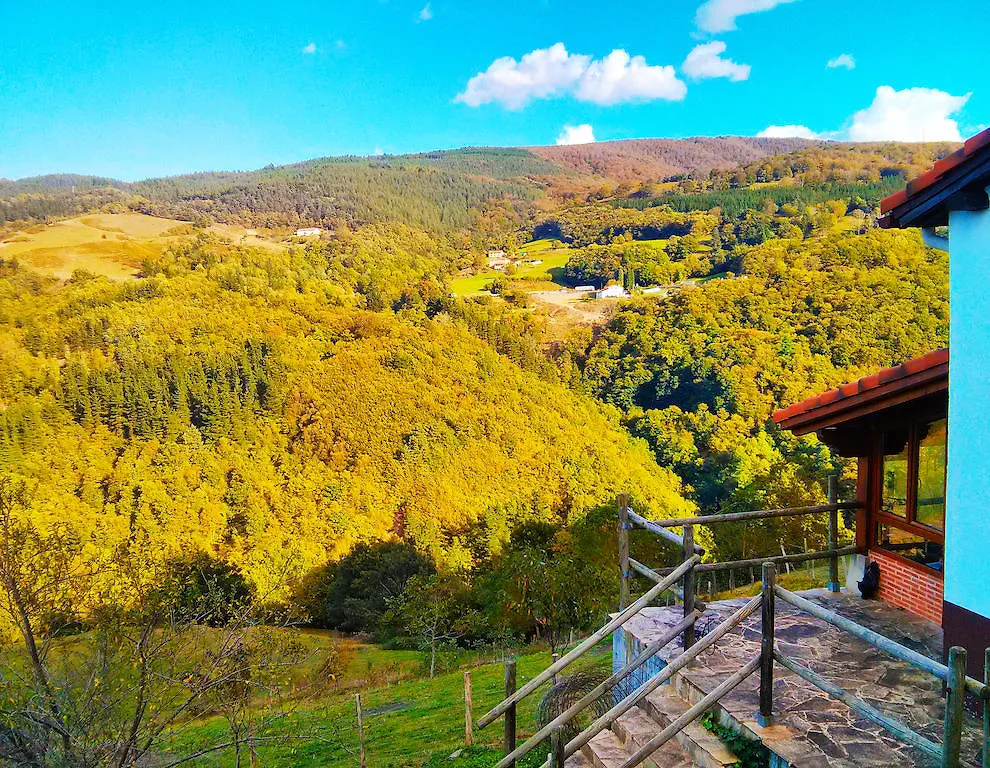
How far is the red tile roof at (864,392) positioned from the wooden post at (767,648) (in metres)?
2.20

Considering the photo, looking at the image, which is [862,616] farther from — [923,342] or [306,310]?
[306,310]

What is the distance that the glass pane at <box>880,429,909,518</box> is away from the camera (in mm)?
5789

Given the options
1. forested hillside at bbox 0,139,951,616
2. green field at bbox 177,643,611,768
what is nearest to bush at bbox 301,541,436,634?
forested hillside at bbox 0,139,951,616

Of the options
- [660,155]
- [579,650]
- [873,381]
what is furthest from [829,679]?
[660,155]

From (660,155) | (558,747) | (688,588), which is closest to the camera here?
(558,747)

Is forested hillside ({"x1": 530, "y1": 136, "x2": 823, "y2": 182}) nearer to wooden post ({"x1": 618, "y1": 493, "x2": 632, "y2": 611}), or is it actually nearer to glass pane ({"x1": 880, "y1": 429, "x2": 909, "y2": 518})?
glass pane ({"x1": 880, "y1": 429, "x2": 909, "y2": 518})

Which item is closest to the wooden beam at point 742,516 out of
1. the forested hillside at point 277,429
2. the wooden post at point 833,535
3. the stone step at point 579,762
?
the wooden post at point 833,535

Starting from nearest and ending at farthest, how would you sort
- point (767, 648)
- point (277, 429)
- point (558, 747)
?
point (558, 747), point (767, 648), point (277, 429)

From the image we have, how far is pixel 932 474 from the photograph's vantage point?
5.42 metres

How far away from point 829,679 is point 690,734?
3.71 feet

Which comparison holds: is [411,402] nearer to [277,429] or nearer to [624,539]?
[277,429]

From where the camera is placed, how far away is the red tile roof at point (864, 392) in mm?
4688

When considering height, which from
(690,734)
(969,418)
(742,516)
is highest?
(969,418)

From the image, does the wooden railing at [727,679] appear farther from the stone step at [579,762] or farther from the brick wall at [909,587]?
the stone step at [579,762]
